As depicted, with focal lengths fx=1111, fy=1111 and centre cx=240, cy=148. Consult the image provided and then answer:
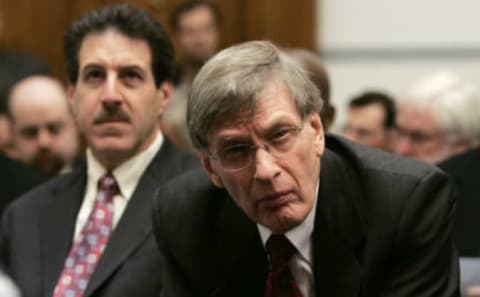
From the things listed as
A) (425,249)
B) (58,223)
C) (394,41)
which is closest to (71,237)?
(58,223)

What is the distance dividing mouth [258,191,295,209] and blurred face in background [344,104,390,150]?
2873 millimetres

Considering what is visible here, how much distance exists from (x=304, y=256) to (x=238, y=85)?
1.61 feet

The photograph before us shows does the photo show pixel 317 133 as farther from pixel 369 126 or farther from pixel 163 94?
pixel 369 126

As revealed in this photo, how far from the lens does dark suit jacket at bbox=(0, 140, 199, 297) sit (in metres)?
3.21

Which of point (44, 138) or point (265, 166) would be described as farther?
point (44, 138)

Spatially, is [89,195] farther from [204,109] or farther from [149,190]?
[204,109]

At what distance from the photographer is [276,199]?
2.59 metres

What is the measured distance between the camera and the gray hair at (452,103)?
507 centimetres

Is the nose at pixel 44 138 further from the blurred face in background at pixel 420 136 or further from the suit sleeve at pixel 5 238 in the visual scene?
the blurred face in background at pixel 420 136

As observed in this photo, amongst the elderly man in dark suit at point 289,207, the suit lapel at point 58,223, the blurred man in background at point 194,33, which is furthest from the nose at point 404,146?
the elderly man in dark suit at point 289,207

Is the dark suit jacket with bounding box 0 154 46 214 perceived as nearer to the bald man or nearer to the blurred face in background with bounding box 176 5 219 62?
the bald man

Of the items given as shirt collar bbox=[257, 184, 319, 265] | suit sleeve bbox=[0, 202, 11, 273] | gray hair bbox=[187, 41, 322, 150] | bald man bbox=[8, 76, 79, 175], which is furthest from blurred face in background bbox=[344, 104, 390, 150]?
gray hair bbox=[187, 41, 322, 150]

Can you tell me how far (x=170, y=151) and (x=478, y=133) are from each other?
2015 millimetres

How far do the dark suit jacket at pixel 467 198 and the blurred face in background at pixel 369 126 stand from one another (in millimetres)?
1538
